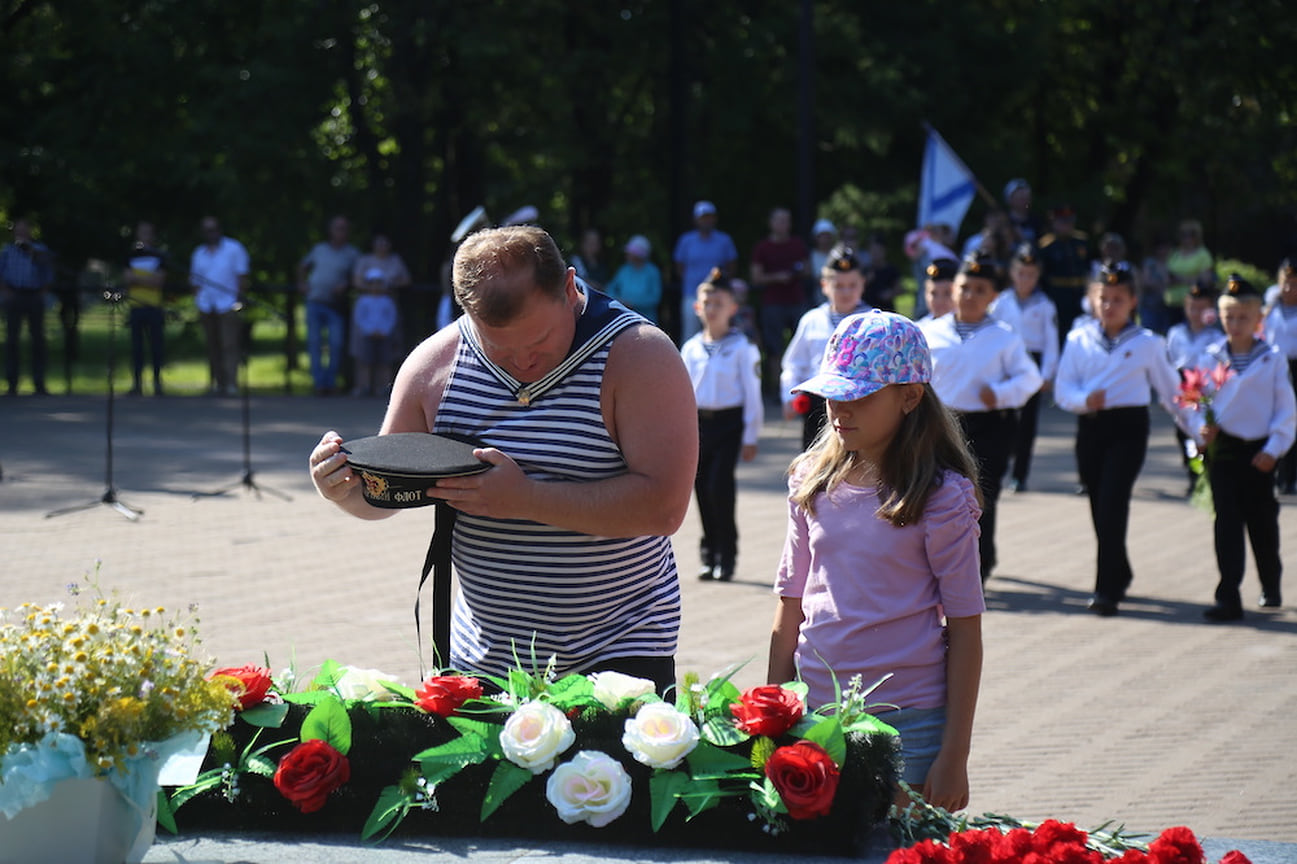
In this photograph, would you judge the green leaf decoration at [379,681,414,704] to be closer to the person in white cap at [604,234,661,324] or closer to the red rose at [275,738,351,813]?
the red rose at [275,738,351,813]

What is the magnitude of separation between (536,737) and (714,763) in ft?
1.04

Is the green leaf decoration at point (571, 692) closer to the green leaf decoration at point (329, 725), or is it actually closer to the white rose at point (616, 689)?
the white rose at point (616, 689)

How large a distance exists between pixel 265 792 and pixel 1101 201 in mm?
26283

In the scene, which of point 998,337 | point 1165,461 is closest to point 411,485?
point 998,337

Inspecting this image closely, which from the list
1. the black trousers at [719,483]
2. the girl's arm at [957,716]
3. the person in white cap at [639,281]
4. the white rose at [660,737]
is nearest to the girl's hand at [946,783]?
the girl's arm at [957,716]

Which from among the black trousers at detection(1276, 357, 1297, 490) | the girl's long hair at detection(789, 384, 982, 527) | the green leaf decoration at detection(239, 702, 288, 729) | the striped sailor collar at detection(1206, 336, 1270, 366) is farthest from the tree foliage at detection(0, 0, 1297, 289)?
the green leaf decoration at detection(239, 702, 288, 729)

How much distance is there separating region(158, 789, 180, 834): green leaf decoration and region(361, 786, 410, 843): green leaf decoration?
1.09ft

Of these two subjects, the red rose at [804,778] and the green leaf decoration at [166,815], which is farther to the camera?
the green leaf decoration at [166,815]

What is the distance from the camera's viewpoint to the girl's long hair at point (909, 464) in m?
3.60

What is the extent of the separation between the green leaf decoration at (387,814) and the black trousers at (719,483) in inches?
277

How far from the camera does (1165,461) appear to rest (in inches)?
639

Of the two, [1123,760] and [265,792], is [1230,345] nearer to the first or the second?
[1123,760]

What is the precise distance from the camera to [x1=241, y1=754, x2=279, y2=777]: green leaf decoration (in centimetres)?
297

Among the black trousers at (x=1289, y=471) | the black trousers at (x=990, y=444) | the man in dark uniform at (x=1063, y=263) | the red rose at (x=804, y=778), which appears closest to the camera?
the red rose at (x=804, y=778)
